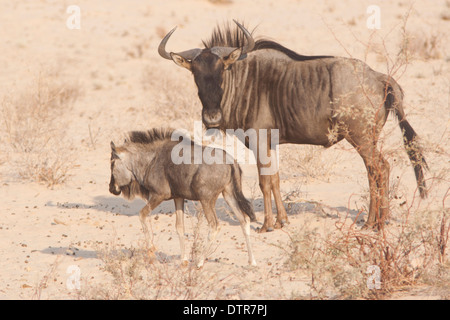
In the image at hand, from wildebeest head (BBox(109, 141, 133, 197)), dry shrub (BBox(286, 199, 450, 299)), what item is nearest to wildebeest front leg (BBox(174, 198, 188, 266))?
wildebeest head (BBox(109, 141, 133, 197))

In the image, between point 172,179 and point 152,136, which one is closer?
point 172,179

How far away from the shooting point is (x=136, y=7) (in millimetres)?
29312

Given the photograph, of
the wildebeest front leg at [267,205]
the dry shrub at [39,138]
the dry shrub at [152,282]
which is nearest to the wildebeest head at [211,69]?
the wildebeest front leg at [267,205]

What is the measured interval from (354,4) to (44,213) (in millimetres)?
23023

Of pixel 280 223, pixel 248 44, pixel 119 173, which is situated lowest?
pixel 280 223

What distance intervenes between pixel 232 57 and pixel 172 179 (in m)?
1.79

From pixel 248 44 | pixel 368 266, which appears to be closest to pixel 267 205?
pixel 248 44

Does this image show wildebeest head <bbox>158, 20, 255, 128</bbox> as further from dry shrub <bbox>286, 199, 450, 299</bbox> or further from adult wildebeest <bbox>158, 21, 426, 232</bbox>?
dry shrub <bbox>286, 199, 450, 299</bbox>

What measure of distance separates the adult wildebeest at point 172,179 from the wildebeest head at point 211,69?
58 cm

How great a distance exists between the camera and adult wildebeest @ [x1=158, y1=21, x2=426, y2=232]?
7301mm

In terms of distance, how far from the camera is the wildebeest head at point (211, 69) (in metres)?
7.26

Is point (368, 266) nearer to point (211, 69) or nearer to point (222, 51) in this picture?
point (211, 69)

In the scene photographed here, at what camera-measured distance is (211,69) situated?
7.33 m
